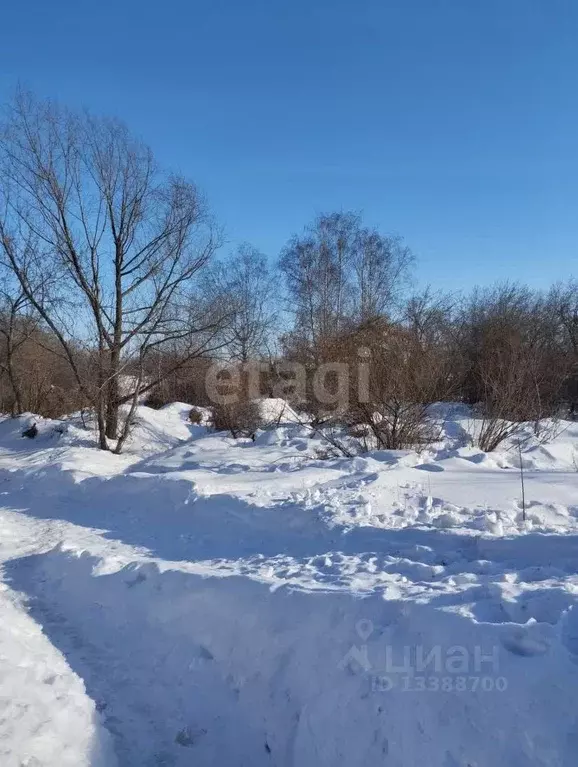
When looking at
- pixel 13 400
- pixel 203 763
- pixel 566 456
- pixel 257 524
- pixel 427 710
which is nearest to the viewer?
pixel 427 710

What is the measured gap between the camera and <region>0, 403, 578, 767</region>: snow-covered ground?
2.90 metres

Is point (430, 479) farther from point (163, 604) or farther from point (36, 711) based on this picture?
point (36, 711)

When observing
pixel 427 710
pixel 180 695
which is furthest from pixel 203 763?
pixel 427 710

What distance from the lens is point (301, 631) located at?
12.4ft

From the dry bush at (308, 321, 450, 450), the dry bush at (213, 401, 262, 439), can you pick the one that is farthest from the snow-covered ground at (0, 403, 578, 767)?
the dry bush at (213, 401, 262, 439)

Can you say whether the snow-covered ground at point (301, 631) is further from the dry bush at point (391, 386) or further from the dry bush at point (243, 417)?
the dry bush at point (243, 417)

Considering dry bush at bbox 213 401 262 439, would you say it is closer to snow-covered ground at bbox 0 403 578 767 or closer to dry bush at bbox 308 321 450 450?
dry bush at bbox 308 321 450 450

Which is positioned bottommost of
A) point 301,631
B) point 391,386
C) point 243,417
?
point 301,631

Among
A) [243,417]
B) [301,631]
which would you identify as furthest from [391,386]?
[301,631]

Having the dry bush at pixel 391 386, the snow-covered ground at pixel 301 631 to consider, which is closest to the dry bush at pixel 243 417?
the dry bush at pixel 391 386

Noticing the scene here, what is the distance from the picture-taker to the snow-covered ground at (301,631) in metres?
2.90

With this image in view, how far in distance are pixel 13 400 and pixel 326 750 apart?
21.4 m

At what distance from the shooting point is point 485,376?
12211mm

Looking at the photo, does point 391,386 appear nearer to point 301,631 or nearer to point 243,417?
point 243,417
